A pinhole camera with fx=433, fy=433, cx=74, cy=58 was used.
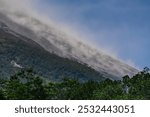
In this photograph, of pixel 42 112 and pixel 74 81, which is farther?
pixel 74 81

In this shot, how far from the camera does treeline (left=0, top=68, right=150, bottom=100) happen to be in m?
90.9

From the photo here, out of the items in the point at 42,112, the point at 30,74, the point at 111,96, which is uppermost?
the point at 30,74

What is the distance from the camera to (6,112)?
10875mm

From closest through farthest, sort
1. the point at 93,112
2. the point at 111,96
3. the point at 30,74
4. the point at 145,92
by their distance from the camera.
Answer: the point at 93,112
the point at 111,96
the point at 145,92
the point at 30,74

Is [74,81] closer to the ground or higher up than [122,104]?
higher up

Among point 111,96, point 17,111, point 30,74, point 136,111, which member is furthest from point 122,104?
point 30,74

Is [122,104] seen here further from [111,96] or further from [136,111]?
[111,96]

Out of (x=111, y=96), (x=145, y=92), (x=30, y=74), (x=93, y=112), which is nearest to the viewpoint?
(x=93, y=112)

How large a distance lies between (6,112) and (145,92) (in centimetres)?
9306

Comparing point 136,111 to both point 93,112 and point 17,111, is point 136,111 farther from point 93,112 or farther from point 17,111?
point 17,111

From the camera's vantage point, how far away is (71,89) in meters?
110

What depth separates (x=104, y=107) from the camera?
10.8m

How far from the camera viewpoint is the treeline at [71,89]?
90.9 meters

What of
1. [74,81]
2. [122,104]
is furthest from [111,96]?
[122,104]
